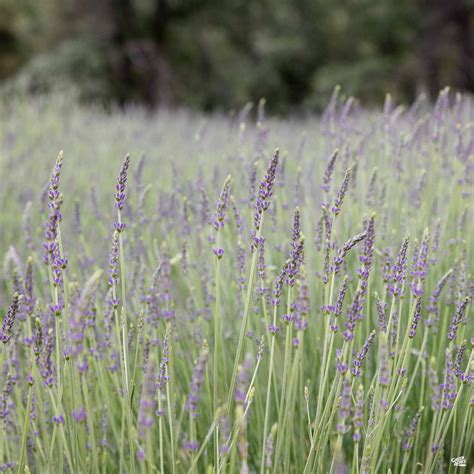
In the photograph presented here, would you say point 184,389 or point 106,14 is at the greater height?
point 106,14

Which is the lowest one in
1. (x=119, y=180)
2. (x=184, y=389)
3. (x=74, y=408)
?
(x=184, y=389)

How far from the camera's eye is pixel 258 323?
68.8 inches

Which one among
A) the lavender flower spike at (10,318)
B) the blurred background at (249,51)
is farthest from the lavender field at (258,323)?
the blurred background at (249,51)

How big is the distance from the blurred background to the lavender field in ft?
26.2

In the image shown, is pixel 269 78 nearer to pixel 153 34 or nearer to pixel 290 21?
pixel 290 21

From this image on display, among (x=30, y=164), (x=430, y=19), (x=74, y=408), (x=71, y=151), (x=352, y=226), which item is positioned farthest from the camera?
(x=430, y=19)

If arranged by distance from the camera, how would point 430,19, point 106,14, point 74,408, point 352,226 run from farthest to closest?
point 106,14 → point 430,19 → point 352,226 → point 74,408

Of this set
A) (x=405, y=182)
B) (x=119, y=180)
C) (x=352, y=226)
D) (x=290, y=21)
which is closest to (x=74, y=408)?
(x=119, y=180)

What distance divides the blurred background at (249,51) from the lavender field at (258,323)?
26.2 ft

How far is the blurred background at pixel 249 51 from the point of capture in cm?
1059

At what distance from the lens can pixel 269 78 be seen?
42.8 ft

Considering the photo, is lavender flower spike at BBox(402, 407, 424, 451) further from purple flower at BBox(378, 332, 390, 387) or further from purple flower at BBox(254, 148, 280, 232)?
purple flower at BBox(254, 148, 280, 232)

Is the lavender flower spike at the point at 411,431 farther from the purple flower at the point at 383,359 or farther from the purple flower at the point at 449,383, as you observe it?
the purple flower at the point at 383,359

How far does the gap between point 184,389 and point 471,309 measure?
96 centimetres
